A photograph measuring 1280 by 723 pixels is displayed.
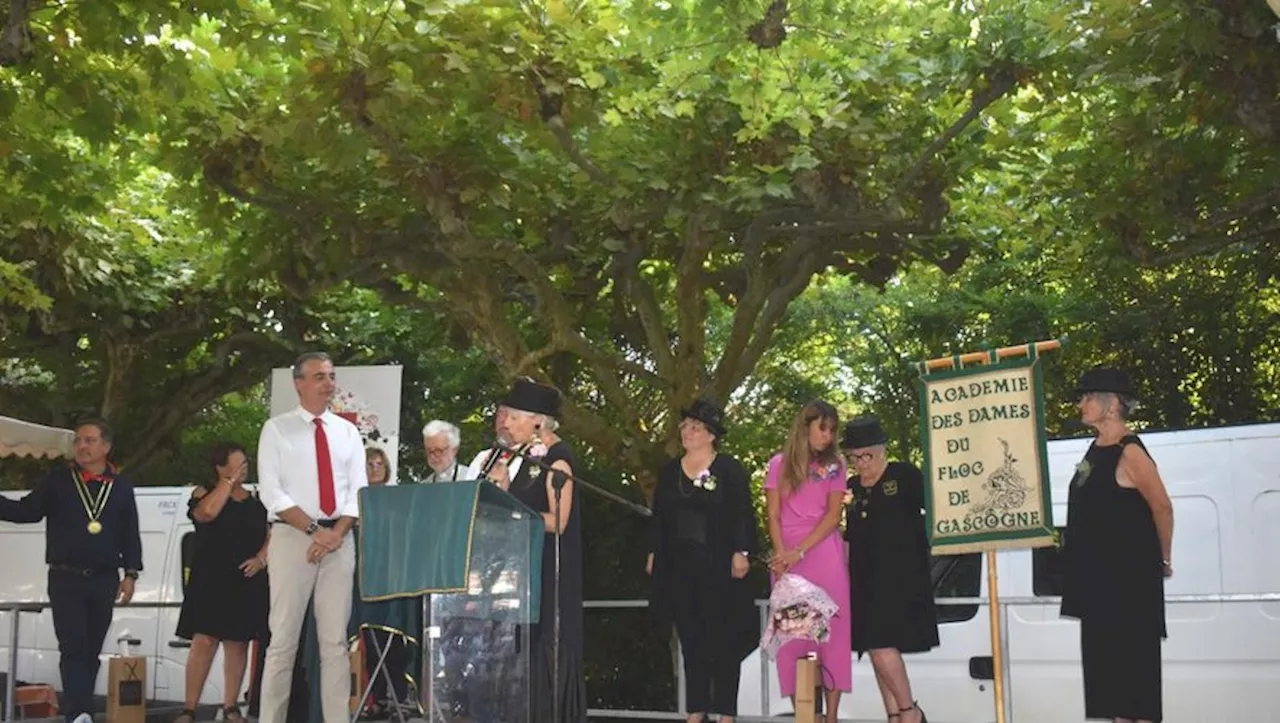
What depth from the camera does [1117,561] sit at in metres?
7.86

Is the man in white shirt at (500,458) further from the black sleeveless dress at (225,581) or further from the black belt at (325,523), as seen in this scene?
the black sleeveless dress at (225,581)

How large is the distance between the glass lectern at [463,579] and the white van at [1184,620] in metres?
3.16

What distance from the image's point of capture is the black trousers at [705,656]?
911 centimetres

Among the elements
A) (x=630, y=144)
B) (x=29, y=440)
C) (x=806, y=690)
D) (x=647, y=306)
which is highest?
(x=630, y=144)

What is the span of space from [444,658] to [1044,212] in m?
8.83

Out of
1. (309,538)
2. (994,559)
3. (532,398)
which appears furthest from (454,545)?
(994,559)

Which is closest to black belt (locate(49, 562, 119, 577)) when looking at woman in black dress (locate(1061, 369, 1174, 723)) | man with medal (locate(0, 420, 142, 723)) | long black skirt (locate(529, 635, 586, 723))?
man with medal (locate(0, 420, 142, 723))

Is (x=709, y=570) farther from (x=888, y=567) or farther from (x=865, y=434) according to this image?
(x=865, y=434)

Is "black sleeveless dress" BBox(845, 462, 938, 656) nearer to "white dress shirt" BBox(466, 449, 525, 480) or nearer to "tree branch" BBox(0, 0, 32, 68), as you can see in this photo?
"white dress shirt" BBox(466, 449, 525, 480)

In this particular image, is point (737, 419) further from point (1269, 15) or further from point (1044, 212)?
point (1269, 15)

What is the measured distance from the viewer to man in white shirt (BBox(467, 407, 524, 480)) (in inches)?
332

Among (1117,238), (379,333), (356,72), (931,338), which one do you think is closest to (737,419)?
(931,338)

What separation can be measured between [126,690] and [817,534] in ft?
17.4

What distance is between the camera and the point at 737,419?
19.4m
